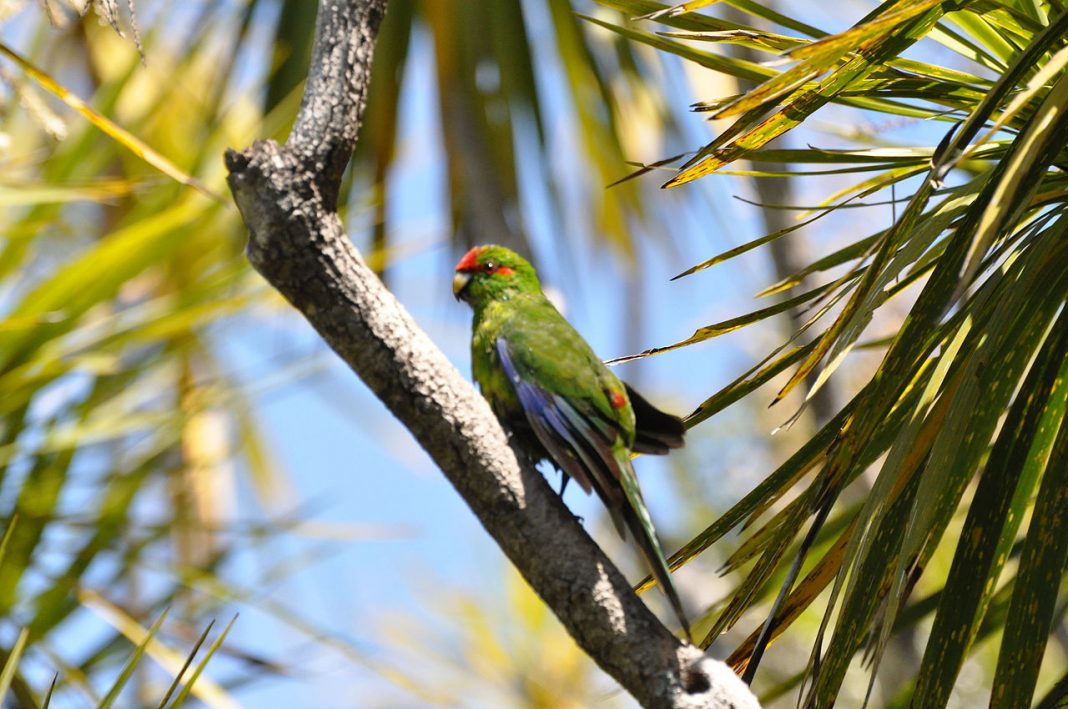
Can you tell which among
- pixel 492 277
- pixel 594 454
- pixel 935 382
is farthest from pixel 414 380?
pixel 492 277

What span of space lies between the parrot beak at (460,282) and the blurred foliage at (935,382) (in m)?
0.88

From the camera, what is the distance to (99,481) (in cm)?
326

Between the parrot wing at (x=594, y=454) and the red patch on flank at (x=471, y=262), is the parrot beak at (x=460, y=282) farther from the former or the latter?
the parrot wing at (x=594, y=454)

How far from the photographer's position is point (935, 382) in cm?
170

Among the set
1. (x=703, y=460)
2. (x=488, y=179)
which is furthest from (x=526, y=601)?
(x=488, y=179)

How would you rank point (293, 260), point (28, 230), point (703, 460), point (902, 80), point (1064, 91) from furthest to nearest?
point (703, 460)
point (28, 230)
point (902, 80)
point (293, 260)
point (1064, 91)

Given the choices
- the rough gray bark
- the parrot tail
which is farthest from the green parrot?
the rough gray bark

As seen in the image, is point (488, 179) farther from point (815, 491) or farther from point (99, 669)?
point (815, 491)

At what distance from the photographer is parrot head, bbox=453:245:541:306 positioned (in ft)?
8.28

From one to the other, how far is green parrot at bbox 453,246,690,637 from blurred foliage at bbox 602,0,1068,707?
14cm

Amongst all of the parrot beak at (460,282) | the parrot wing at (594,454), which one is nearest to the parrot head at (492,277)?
the parrot beak at (460,282)

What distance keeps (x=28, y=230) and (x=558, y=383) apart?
1.74 m

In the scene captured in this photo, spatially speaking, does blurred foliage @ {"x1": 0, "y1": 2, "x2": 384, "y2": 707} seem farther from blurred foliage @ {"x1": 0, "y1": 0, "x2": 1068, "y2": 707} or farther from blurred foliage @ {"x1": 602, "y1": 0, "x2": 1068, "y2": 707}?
blurred foliage @ {"x1": 602, "y1": 0, "x2": 1068, "y2": 707}

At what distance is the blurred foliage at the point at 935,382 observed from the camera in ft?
4.78
